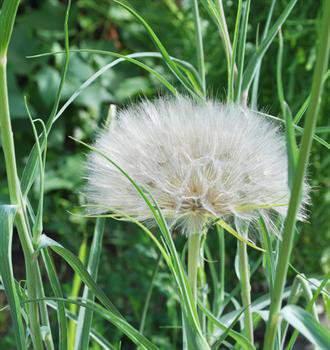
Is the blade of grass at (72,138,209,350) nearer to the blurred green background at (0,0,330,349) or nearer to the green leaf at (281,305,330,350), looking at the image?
the green leaf at (281,305,330,350)

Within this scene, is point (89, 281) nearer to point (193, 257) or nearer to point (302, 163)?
point (193, 257)

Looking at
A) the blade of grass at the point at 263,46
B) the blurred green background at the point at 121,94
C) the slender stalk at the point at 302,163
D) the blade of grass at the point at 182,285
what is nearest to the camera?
the slender stalk at the point at 302,163

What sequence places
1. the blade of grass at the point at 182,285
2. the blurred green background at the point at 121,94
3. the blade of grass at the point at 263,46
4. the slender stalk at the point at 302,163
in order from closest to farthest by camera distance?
the slender stalk at the point at 302,163
the blade of grass at the point at 182,285
the blade of grass at the point at 263,46
the blurred green background at the point at 121,94

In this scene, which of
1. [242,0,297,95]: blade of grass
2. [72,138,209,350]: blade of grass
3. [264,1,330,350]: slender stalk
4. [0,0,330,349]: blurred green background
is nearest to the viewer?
[264,1,330,350]: slender stalk

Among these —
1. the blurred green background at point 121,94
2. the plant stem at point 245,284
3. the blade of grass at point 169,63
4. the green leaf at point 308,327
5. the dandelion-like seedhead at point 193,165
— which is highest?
the blade of grass at point 169,63

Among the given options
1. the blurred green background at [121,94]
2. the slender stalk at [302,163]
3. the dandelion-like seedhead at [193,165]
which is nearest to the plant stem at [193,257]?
the dandelion-like seedhead at [193,165]

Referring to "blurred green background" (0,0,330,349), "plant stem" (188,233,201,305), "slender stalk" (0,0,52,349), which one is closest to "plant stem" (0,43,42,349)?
"slender stalk" (0,0,52,349)

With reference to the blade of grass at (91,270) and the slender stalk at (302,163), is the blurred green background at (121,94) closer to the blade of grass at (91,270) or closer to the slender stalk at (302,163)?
the blade of grass at (91,270)
